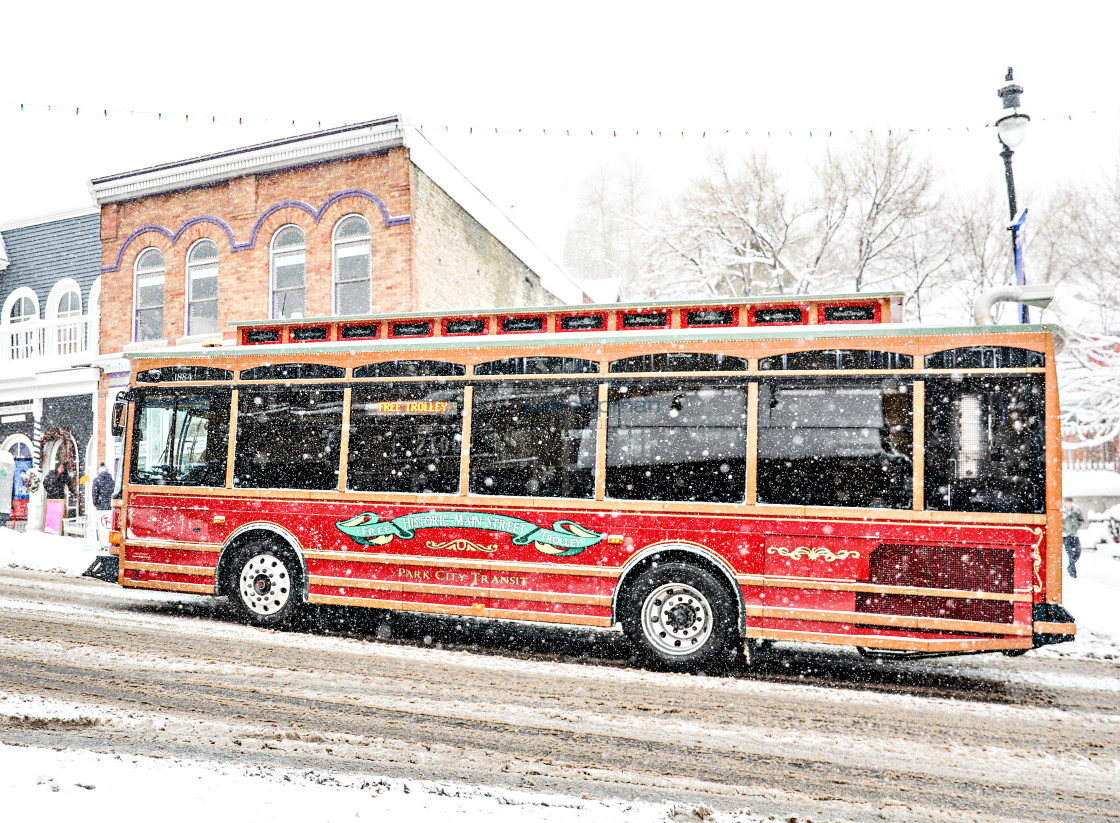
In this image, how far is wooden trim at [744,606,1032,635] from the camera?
6.23m

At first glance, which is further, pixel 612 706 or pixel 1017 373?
pixel 1017 373

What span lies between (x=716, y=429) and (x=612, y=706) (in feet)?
8.69

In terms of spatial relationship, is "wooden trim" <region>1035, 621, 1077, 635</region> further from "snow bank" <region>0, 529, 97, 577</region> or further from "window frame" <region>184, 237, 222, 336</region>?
"window frame" <region>184, 237, 222, 336</region>

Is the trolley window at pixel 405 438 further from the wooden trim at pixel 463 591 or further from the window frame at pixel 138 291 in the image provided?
the window frame at pixel 138 291

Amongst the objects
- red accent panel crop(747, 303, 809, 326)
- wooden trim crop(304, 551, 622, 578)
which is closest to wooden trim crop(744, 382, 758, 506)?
red accent panel crop(747, 303, 809, 326)

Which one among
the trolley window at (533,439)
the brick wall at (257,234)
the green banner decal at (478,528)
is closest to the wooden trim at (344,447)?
the green banner decal at (478,528)

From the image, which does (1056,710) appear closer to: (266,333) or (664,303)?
(664,303)

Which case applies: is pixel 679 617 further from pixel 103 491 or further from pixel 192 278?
pixel 192 278

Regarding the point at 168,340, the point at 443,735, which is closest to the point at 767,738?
the point at 443,735

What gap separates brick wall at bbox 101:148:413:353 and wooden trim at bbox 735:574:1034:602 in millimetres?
10790

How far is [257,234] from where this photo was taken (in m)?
17.1

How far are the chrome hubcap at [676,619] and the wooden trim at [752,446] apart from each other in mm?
996

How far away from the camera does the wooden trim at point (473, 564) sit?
7.09 m

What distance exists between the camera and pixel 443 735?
15.2 feet
